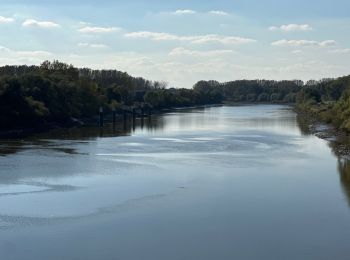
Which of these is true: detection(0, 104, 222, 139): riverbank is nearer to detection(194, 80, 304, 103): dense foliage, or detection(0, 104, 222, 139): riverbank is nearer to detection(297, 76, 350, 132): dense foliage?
detection(297, 76, 350, 132): dense foliage

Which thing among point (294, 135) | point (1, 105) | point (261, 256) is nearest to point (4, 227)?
point (261, 256)

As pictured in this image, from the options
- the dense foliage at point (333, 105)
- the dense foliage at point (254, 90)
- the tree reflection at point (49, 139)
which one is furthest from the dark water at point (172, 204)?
the dense foliage at point (254, 90)

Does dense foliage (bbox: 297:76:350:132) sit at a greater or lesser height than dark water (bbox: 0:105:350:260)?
greater

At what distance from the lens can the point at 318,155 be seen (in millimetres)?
27125

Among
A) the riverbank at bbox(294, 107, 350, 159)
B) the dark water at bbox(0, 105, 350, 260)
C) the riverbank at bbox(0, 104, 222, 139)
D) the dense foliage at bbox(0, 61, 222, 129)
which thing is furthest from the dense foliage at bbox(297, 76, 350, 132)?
the dense foliage at bbox(0, 61, 222, 129)

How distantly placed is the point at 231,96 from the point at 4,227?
142 m

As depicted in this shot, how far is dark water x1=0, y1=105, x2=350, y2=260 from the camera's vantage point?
38.2 feet

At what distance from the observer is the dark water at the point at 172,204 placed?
1165 centimetres

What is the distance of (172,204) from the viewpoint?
1546cm

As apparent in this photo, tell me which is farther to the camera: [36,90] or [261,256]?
[36,90]

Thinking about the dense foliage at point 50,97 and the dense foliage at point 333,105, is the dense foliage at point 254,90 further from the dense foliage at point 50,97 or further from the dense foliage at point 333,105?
the dense foliage at point 50,97

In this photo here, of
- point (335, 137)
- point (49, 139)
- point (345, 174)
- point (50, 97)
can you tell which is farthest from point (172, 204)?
point (50, 97)

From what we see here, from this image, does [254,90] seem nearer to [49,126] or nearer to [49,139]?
[49,126]

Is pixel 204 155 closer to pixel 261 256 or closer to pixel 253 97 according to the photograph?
pixel 261 256
